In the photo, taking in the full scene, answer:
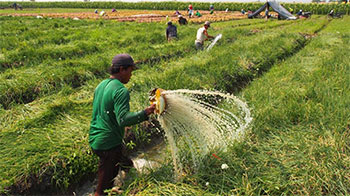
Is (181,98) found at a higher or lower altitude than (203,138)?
higher

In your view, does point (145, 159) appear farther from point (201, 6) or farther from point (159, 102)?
point (201, 6)

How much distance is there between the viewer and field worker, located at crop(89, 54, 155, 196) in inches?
74.3

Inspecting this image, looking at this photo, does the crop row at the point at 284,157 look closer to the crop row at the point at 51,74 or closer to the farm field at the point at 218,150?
the farm field at the point at 218,150

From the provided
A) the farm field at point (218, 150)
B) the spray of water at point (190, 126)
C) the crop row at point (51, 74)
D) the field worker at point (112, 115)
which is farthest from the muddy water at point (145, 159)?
A: the crop row at point (51, 74)

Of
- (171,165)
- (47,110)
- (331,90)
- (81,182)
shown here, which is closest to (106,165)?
(171,165)

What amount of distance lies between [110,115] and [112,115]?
2 cm

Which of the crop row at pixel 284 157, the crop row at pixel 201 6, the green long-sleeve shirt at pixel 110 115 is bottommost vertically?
the crop row at pixel 284 157

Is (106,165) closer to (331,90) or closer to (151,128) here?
(151,128)

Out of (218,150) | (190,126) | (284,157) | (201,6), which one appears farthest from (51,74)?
(201,6)

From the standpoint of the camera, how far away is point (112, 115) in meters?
2.08

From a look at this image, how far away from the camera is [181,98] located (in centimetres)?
213

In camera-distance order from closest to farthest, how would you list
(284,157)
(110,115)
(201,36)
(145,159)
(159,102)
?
(159,102), (110,115), (284,157), (145,159), (201,36)

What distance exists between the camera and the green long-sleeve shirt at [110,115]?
6.16ft

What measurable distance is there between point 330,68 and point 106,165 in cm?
529
